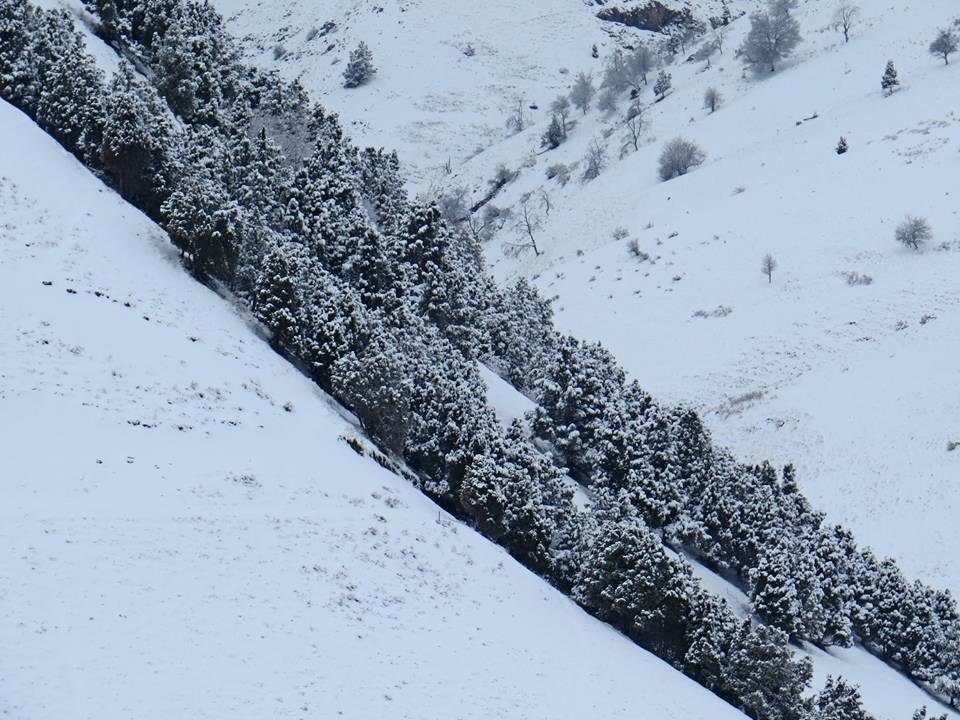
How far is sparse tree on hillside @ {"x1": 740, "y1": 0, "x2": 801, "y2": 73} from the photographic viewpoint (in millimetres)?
123625

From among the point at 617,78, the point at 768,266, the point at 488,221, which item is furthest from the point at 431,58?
the point at 768,266

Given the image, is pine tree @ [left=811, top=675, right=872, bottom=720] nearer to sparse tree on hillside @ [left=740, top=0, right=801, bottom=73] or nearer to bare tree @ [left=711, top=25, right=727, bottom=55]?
sparse tree on hillside @ [left=740, top=0, right=801, bottom=73]

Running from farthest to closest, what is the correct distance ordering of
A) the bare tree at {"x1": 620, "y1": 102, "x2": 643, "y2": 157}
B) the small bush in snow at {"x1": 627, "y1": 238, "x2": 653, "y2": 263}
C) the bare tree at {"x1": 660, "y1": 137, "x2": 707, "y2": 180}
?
the bare tree at {"x1": 620, "y1": 102, "x2": 643, "y2": 157} < the bare tree at {"x1": 660, "y1": 137, "x2": 707, "y2": 180} < the small bush in snow at {"x1": 627, "y1": 238, "x2": 653, "y2": 263}

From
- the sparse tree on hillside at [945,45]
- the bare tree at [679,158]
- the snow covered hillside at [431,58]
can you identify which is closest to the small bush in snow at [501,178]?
the snow covered hillside at [431,58]

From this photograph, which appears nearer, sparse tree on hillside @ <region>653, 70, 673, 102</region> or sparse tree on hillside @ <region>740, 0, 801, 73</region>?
sparse tree on hillside @ <region>740, 0, 801, 73</region>

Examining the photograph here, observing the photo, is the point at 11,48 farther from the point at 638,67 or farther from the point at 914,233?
the point at 638,67

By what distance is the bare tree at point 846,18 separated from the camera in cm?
12363

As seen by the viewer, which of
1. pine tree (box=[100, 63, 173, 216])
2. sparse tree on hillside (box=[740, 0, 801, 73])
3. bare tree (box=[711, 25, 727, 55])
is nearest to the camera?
pine tree (box=[100, 63, 173, 216])

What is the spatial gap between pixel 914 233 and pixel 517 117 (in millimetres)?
79970

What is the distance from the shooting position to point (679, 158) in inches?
4092

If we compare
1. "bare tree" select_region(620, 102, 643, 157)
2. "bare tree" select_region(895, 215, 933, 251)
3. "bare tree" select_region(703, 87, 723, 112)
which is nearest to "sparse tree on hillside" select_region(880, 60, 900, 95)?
"bare tree" select_region(703, 87, 723, 112)

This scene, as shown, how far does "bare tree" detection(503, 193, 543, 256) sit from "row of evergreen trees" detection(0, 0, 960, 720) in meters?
44.0

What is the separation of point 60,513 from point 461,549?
43.4 feet

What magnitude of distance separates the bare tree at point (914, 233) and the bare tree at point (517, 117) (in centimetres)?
Result: 7591
